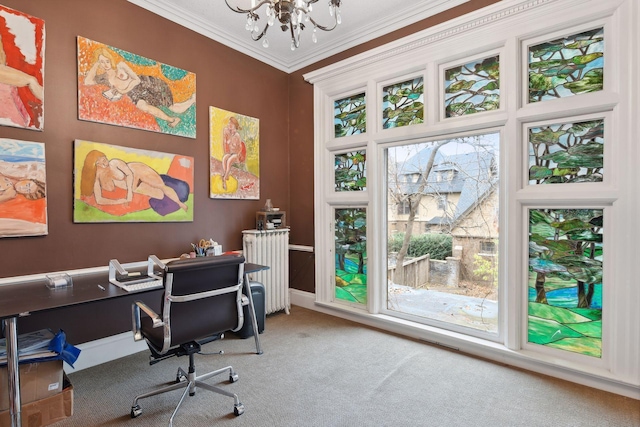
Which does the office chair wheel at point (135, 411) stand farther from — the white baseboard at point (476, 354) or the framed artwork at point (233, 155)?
the framed artwork at point (233, 155)

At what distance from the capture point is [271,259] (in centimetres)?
371

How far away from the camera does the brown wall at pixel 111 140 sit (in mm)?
2404

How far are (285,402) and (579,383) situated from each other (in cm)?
210

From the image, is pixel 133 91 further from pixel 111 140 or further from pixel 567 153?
pixel 567 153

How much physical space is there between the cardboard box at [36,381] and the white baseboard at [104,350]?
712 millimetres

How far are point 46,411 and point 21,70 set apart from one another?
2232 mm

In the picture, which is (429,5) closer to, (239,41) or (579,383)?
(239,41)

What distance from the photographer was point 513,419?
1.95 meters

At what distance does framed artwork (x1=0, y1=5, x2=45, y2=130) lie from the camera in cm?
222

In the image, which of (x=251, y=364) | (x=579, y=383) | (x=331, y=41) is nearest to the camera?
(x=579, y=383)

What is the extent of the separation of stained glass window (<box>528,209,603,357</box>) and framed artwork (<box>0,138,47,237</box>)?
3726 millimetres

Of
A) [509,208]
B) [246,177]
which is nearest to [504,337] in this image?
[509,208]

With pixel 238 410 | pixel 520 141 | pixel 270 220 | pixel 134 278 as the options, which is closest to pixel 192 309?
pixel 238 410

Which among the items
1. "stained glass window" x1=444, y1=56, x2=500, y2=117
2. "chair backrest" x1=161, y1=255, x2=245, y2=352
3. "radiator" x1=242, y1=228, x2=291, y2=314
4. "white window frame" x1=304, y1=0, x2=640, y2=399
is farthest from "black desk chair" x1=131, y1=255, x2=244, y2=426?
"stained glass window" x1=444, y1=56, x2=500, y2=117
